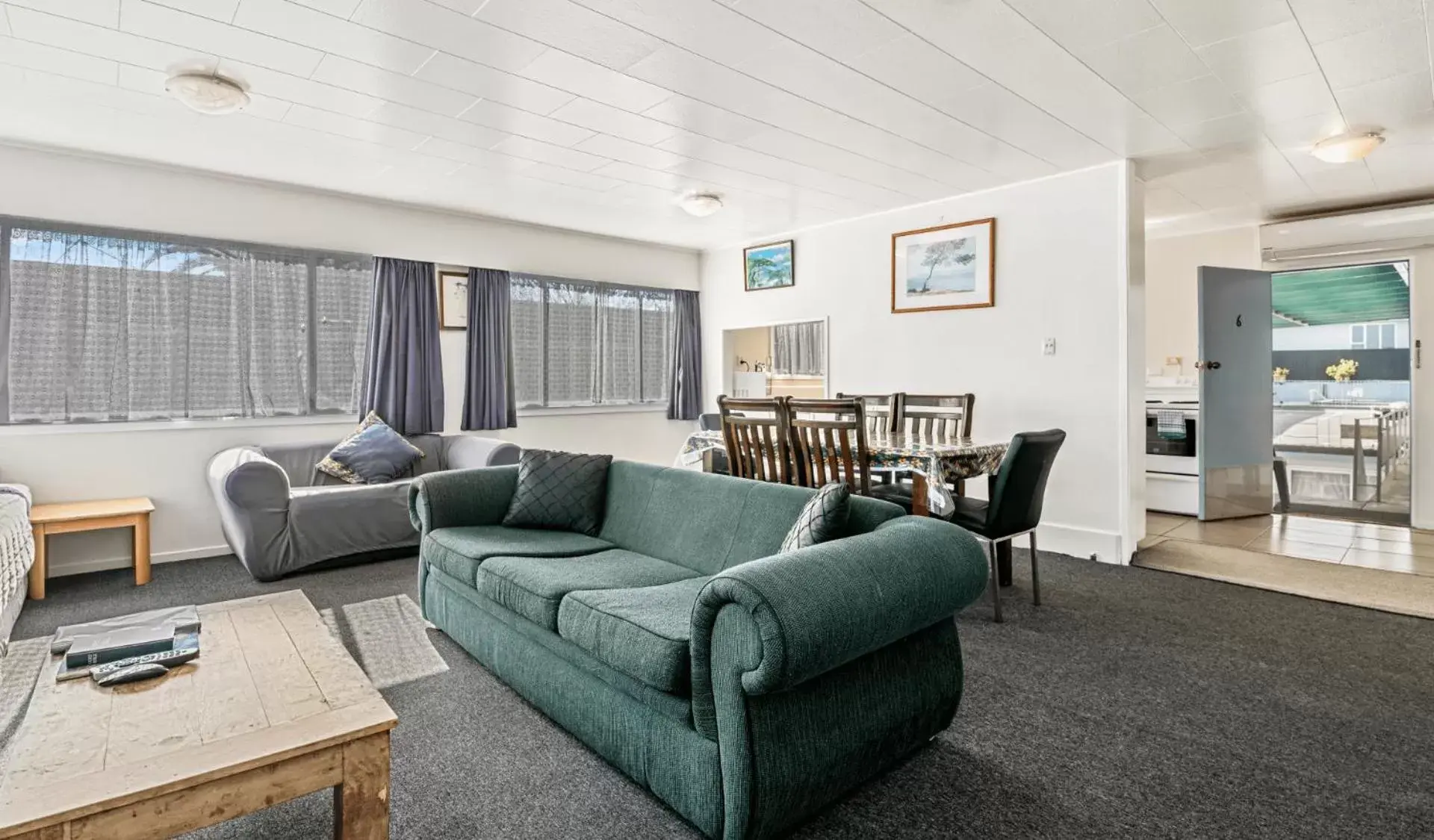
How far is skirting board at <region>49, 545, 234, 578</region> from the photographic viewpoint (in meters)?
4.04

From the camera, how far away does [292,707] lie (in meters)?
1.57

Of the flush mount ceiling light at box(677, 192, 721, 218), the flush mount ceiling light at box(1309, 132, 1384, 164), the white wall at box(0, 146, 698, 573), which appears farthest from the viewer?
the flush mount ceiling light at box(677, 192, 721, 218)

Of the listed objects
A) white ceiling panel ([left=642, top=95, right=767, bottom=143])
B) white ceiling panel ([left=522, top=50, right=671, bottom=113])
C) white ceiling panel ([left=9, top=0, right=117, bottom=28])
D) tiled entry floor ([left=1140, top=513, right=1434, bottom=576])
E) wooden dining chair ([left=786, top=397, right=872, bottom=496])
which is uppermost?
white ceiling panel ([left=642, top=95, right=767, bottom=143])

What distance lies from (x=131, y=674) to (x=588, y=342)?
192 inches

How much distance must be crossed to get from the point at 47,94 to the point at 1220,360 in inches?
292

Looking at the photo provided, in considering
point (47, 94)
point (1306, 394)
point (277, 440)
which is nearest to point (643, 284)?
point (277, 440)

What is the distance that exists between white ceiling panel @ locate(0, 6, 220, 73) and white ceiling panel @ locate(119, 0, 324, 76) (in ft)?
0.27

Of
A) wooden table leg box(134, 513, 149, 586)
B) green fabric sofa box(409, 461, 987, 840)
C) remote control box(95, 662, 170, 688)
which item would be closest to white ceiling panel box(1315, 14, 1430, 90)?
green fabric sofa box(409, 461, 987, 840)

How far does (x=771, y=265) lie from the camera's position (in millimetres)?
6414

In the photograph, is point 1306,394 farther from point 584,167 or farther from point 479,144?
point 479,144

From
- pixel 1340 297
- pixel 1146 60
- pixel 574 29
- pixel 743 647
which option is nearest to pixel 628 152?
pixel 574 29

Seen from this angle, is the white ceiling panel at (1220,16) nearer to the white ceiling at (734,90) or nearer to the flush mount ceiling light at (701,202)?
the white ceiling at (734,90)

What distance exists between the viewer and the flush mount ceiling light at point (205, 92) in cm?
292

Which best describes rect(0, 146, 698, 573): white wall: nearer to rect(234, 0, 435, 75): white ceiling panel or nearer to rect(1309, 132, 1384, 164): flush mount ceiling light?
rect(234, 0, 435, 75): white ceiling panel
